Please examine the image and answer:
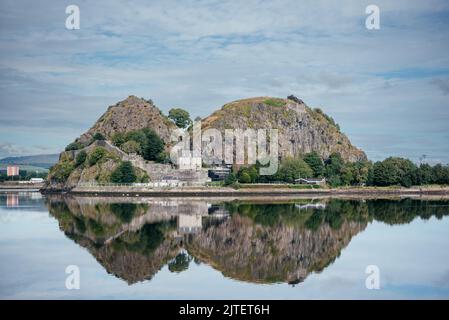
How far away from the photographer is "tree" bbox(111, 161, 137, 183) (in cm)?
8356

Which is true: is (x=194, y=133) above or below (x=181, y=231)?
above

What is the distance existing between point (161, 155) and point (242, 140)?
26.4 m

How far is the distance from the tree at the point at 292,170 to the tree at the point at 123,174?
21072 mm

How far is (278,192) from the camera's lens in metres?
85.1

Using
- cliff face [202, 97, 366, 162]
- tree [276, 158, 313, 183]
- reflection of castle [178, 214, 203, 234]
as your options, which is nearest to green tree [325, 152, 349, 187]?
tree [276, 158, 313, 183]

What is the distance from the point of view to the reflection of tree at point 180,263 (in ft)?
75.3

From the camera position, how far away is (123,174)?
8375 centimetres

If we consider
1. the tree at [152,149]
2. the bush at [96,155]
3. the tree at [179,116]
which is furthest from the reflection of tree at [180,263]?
the tree at [179,116]

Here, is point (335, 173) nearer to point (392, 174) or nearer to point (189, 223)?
point (392, 174)

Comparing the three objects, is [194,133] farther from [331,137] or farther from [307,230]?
[307,230]

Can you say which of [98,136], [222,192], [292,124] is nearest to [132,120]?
[98,136]

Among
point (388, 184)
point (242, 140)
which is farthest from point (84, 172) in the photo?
point (388, 184)

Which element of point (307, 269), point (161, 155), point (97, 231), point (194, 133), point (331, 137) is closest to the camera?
point (307, 269)

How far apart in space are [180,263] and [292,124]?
4598 inches
